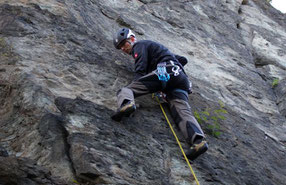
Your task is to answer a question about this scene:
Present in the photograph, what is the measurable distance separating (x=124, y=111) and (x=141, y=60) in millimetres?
1272

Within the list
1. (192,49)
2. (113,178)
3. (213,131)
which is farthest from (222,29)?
(113,178)

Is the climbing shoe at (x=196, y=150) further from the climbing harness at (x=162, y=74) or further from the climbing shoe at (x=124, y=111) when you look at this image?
the climbing harness at (x=162, y=74)

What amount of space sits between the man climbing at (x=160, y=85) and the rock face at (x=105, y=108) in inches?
9.6

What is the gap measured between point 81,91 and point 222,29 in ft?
25.7

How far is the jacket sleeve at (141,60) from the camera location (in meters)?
6.23

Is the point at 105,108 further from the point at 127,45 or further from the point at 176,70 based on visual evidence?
the point at 127,45

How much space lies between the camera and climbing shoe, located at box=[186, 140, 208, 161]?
5324 millimetres

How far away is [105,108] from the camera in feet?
18.3

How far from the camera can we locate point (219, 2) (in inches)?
571

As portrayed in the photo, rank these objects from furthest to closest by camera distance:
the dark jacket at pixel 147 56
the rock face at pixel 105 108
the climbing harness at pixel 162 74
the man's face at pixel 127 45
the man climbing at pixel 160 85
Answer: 1. the man's face at pixel 127 45
2. the dark jacket at pixel 147 56
3. the climbing harness at pixel 162 74
4. the man climbing at pixel 160 85
5. the rock face at pixel 105 108

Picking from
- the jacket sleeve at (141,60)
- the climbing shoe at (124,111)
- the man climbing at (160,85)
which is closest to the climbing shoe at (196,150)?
the man climbing at (160,85)

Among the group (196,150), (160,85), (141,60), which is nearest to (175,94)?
(160,85)

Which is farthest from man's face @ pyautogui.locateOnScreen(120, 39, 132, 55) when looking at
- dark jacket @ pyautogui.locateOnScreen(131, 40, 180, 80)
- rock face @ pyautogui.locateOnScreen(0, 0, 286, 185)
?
rock face @ pyautogui.locateOnScreen(0, 0, 286, 185)

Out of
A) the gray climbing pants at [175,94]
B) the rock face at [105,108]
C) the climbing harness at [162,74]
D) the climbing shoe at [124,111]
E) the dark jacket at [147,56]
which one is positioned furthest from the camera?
the dark jacket at [147,56]
